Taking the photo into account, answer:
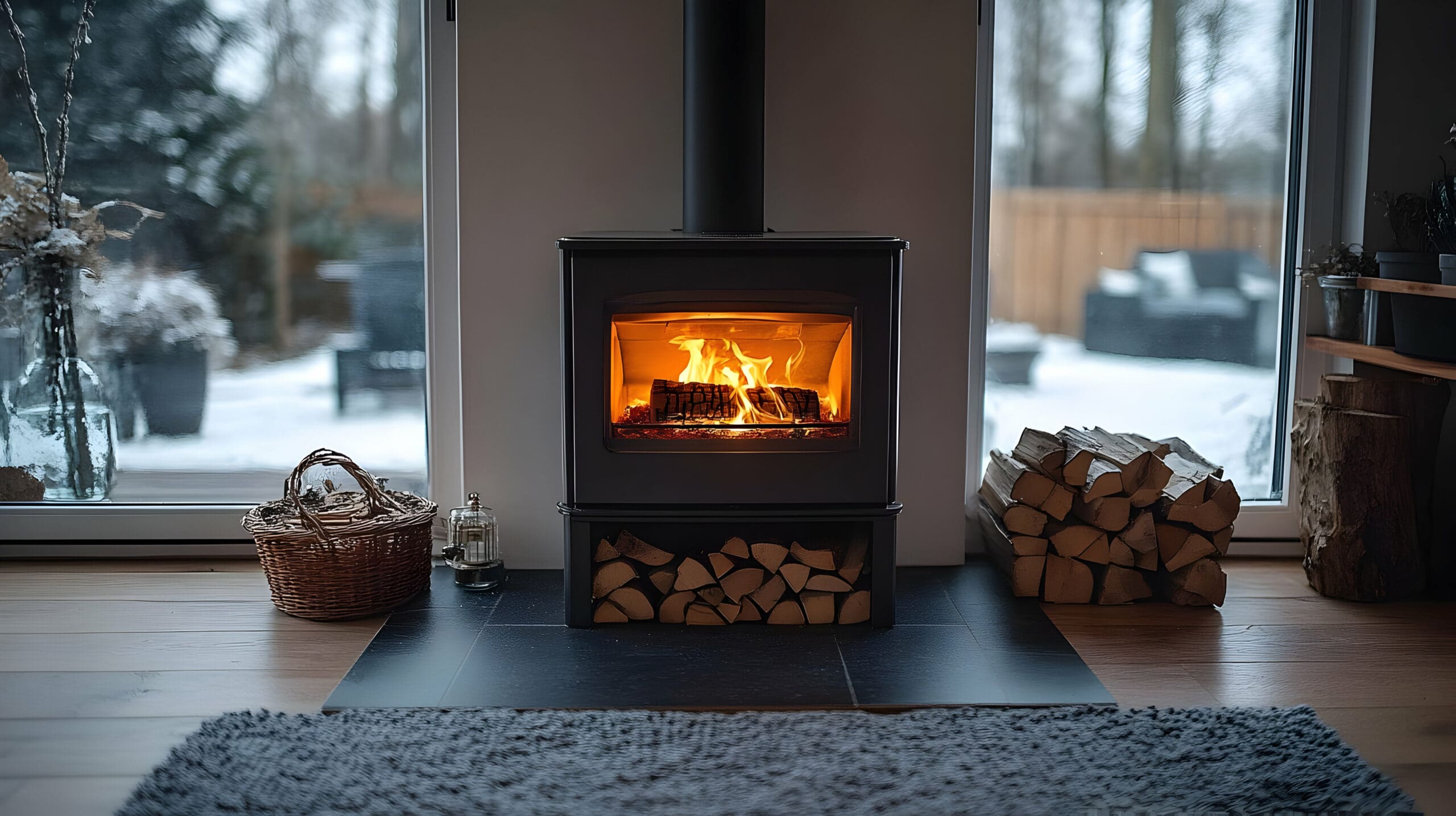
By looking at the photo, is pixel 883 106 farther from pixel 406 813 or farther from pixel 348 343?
pixel 406 813

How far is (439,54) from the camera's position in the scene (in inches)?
113

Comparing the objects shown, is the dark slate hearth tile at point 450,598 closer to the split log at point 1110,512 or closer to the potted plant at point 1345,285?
the split log at point 1110,512

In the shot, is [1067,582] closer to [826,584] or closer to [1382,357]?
[826,584]

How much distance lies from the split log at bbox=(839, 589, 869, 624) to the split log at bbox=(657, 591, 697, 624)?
0.32 m

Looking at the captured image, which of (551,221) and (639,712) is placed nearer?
(639,712)

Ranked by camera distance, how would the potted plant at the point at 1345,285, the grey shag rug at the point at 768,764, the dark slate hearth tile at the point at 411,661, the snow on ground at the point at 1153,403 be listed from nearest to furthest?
the grey shag rug at the point at 768,764, the dark slate hearth tile at the point at 411,661, the potted plant at the point at 1345,285, the snow on ground at the point at 1153,403

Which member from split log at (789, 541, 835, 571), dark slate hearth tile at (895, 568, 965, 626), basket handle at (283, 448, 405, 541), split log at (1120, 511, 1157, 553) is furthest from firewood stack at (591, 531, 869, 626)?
split log at (1120, 511, 1157, 553)

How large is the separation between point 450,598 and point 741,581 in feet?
2.24

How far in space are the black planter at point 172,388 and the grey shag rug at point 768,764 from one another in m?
1.26

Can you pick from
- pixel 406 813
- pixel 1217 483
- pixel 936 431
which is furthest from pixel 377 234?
pixel 1217 483

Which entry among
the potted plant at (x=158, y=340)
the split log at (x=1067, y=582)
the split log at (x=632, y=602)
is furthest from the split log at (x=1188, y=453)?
the potted plant at (x=158, y=340)

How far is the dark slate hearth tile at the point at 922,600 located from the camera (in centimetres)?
251

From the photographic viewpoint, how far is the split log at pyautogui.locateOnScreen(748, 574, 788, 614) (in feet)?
8.15

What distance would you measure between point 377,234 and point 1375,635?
2.48m
